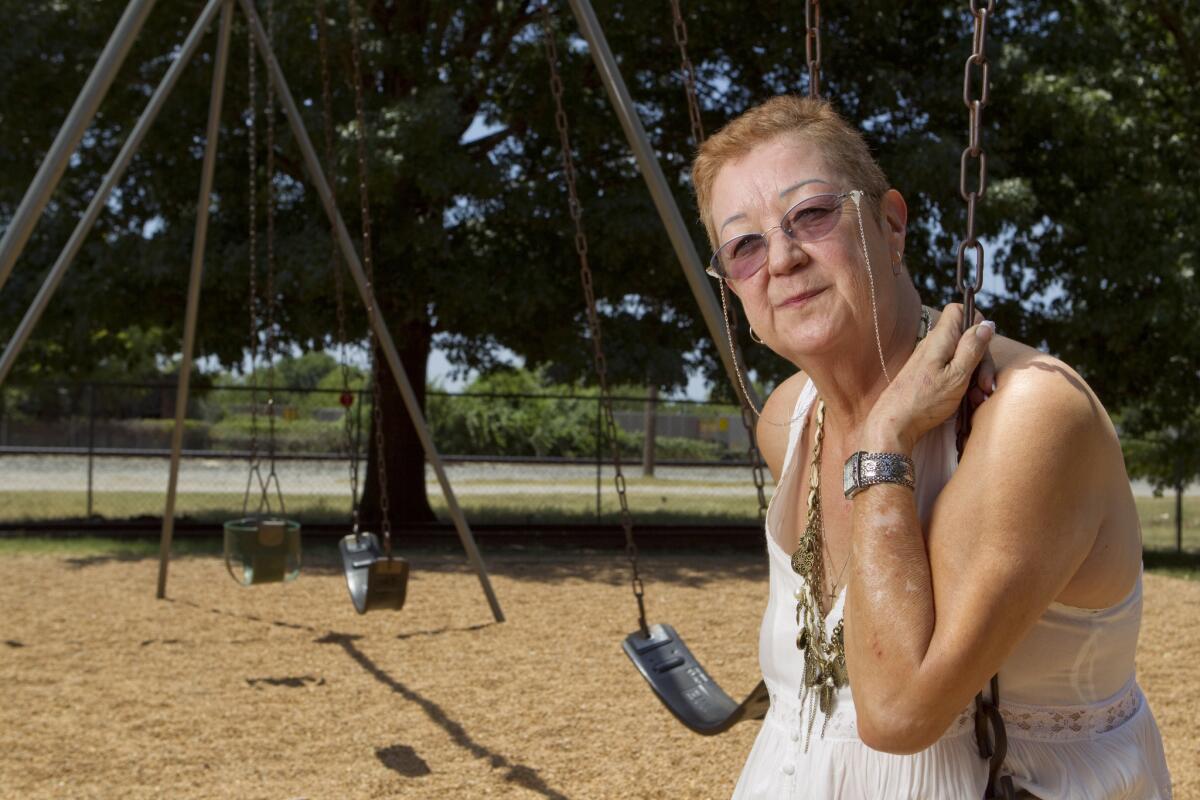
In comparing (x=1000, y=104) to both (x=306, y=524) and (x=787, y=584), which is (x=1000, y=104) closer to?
(x=306, y=524)

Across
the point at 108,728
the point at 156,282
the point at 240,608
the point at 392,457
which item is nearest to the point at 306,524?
the point at 392,457

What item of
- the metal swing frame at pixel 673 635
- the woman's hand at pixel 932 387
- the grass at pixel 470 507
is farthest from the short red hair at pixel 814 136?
the grass at pixel 470 507

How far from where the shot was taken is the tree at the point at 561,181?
1079 centimetres

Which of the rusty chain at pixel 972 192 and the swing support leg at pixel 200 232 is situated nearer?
the rusty chain at pixel 972 192

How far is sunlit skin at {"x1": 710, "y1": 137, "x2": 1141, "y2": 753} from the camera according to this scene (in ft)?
4.00

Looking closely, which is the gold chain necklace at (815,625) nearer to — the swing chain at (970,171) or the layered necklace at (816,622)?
the layered necklace at (816,622)

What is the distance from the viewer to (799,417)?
1782 millimetres

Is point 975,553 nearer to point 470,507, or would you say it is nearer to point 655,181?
point 655,181

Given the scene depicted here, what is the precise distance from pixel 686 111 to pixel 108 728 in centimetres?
865

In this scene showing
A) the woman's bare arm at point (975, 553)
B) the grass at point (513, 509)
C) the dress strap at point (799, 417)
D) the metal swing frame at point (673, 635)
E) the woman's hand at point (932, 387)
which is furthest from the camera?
the grass at point (513, 509)

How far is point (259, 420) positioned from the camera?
2391 cm

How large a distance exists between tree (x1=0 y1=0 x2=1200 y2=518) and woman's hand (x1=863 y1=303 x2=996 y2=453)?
919cm

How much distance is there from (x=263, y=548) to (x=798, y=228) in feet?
16.3

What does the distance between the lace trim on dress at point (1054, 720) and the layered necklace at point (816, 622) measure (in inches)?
8.1
